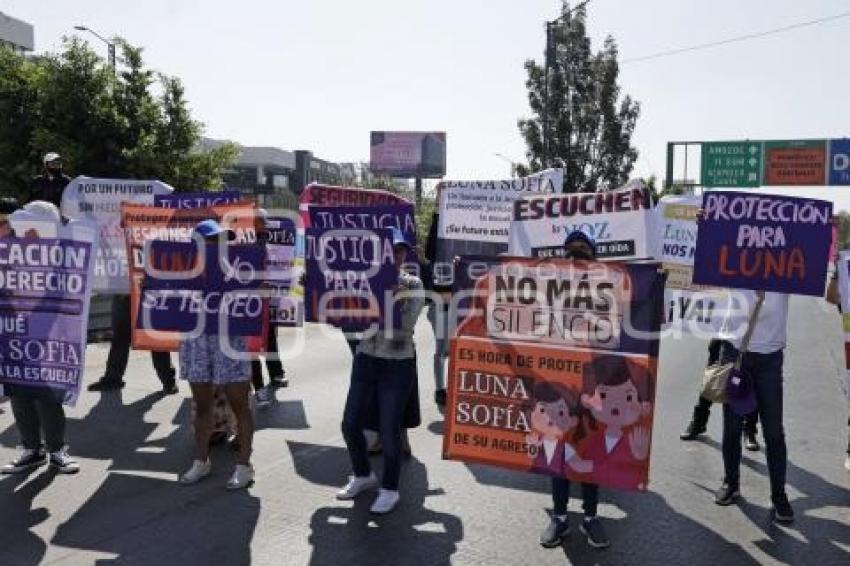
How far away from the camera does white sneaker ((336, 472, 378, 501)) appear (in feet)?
18.8

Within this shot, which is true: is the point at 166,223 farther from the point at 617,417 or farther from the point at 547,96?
the point at 547,96

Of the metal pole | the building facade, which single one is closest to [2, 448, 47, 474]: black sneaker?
the metal pole

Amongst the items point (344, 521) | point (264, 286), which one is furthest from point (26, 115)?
point (344, 521)

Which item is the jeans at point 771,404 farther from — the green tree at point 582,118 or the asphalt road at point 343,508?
the green tree at point 582,118

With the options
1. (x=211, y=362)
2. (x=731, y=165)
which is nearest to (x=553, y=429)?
(x=211, y=362)

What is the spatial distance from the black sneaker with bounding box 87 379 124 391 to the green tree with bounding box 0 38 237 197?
9.34 m

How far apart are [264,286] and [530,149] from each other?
86.9ft

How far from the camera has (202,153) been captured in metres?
19.2

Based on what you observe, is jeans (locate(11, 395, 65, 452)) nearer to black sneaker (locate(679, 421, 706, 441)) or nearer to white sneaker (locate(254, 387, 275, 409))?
white sneaker (locate(254, 387, 275, 409))

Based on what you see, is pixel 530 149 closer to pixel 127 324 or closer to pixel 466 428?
pixel 127 324

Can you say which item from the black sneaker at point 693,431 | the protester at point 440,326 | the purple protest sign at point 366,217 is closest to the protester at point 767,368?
the black sneaker at point 693,431

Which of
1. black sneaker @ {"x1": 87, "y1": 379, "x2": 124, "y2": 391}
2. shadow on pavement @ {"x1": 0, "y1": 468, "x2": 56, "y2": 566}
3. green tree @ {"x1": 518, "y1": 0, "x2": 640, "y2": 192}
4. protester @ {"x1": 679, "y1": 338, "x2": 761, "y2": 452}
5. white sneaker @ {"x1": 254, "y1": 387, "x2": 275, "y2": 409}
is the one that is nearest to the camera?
shadow on pavement @ {"x1": 0, "y1": 468, "x2": 56, "y2": 566}

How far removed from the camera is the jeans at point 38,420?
20.3ft

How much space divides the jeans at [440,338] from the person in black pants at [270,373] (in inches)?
67.4
